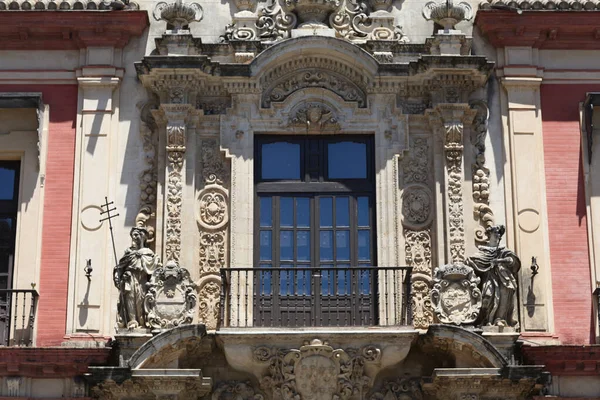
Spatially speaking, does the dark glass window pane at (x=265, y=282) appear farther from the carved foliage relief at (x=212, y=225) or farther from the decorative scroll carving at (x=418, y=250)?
the decorative scroll carving at (x=418, y=250)

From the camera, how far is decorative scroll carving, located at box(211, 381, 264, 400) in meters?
17.5

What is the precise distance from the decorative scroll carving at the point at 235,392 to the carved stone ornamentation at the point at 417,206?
2888 millimetres

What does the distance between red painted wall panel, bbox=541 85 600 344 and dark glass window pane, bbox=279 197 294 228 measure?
10.7ft

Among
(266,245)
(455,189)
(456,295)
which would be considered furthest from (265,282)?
(455,189)

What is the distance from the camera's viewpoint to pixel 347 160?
18781 millimetres

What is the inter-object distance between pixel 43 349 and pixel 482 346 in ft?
16.8

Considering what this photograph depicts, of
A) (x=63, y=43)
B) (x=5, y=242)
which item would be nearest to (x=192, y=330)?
(x=5, y=242)

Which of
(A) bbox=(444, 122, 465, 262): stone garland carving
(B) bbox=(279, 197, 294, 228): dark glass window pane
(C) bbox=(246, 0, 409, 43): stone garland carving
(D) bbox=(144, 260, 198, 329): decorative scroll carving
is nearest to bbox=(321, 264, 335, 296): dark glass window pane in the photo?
(B) bbox=(279, 197, 294, 228): dark glass window pane

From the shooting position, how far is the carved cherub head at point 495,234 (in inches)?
690

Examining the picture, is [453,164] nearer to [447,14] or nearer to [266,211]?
[447,14]

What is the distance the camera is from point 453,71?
18.5m

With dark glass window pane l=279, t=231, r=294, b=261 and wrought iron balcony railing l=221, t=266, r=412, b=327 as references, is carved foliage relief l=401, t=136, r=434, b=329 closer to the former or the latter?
wrought iron balcony railing l=221, t=266, r=412, b=327

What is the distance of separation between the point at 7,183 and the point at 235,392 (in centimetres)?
416

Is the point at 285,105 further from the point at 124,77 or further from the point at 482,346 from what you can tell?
the point at 482,346
